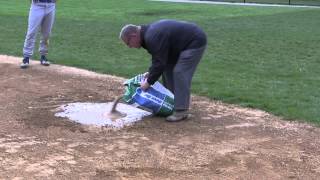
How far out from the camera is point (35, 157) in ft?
18.5

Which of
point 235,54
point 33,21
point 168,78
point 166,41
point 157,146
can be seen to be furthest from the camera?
point 235,54

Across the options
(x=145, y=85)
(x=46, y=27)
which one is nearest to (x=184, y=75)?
(x=145, y=85)

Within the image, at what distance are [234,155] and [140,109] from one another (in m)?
1.93

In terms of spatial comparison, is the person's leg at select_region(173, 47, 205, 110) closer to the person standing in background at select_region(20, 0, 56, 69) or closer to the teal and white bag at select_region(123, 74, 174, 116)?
the teal and white bag at select_region(123, 74, 174, 116)

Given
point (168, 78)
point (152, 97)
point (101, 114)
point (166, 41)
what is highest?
point (166, 41)

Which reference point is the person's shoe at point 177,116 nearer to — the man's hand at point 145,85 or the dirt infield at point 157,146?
the dirt infield at point 157,146

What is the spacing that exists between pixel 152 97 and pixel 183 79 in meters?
0.44

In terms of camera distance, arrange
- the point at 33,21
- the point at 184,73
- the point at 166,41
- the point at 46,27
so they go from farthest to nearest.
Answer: the point at 46,27, the point at 33,21, the point at 184,73, the point at 166,41

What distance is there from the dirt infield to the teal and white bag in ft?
0.48

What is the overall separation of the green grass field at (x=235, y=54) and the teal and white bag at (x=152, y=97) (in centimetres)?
131

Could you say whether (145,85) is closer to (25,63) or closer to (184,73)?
(184,73)

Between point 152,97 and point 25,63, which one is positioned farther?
point 25,63

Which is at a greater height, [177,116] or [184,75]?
[184,75]

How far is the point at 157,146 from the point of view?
20.0 feet
